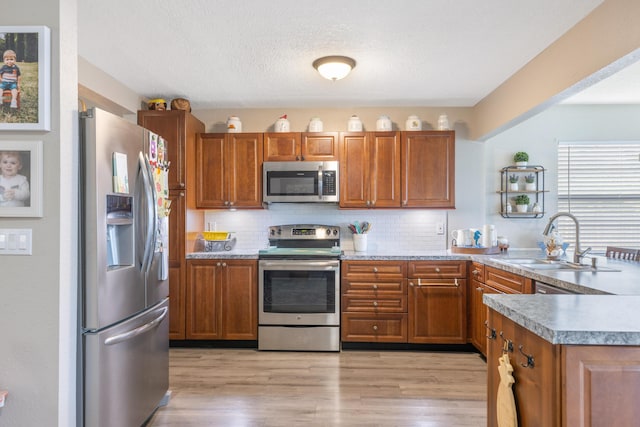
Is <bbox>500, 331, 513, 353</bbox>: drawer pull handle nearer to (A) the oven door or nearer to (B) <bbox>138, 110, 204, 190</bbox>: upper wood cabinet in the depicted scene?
(A) the oven door

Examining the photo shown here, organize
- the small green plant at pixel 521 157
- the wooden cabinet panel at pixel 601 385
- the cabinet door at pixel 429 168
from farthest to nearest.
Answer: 1. the small green plant at pixel 521 157
2. the cabinet door at pixel 429 168
3. the wooden cabinet panel at pixel 601 385

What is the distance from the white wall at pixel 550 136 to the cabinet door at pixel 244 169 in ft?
8.21

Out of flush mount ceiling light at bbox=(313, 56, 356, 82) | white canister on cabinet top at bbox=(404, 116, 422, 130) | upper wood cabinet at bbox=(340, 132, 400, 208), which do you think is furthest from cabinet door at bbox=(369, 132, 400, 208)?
flush mount ceiling light at bbox=(313, 56, 356, 82)

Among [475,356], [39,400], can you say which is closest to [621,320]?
[39,400]

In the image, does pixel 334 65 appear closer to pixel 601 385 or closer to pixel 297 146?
pixel 297 146

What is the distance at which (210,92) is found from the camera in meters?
3.66

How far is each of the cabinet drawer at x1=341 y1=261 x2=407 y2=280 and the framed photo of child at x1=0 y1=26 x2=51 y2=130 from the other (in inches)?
→ 100

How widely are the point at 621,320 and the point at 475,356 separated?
8.07 ft

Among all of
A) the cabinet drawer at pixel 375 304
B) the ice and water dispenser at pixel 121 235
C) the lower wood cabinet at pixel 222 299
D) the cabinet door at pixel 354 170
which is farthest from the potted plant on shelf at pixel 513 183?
the ice and water dispenser at pixel 121 235

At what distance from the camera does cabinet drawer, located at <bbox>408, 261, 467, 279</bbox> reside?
3.48 metres

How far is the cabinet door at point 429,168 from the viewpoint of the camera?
3.77 m

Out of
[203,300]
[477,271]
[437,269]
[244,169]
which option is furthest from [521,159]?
[203,300]

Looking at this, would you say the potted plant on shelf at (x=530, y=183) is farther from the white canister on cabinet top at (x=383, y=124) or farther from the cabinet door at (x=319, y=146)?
the cabinet door at (x=319, y=146)

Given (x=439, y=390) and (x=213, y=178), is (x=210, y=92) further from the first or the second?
(x=439, y=390)
